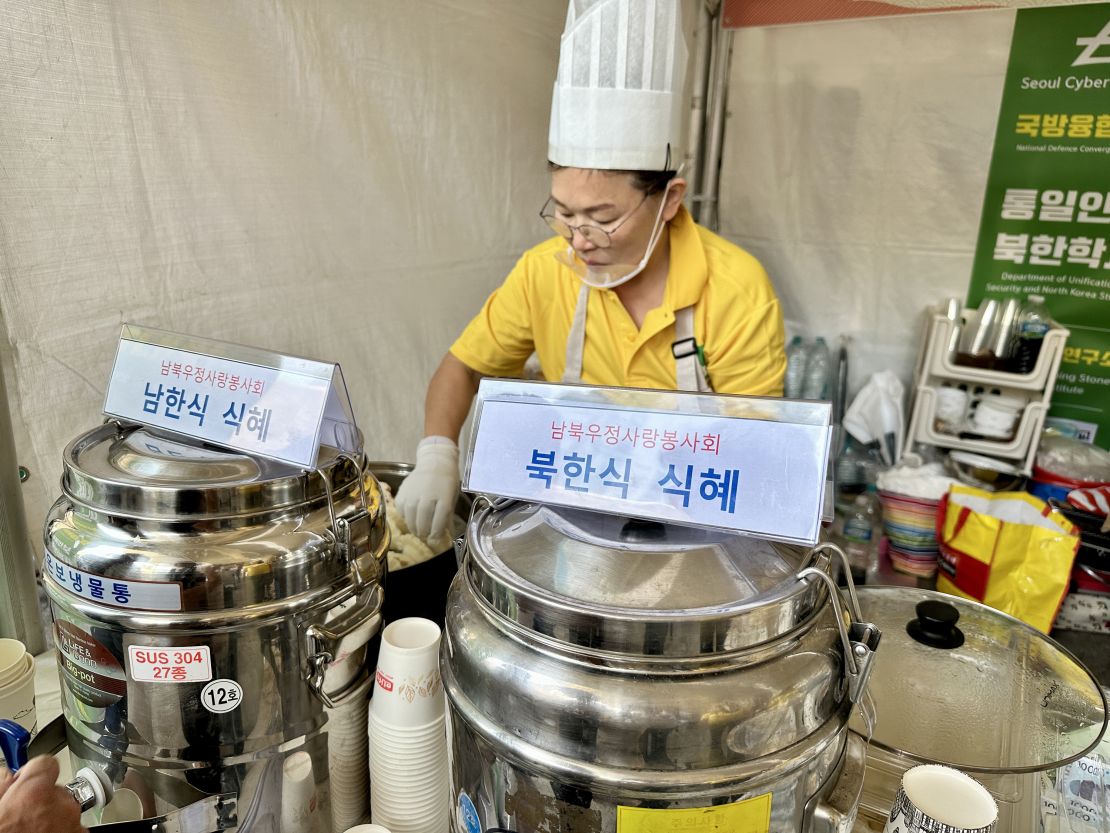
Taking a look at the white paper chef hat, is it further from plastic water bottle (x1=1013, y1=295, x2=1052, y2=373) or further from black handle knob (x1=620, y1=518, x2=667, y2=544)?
plastic water bottle (x1=1013, y1=295, x2=1052, y2=373)

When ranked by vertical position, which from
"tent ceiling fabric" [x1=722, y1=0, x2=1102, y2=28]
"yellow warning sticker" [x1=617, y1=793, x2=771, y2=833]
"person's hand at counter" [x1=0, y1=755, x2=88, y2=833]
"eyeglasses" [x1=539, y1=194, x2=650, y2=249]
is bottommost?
"person's hand at counter" [x1=0, y1=755, x2=88, y2=833]

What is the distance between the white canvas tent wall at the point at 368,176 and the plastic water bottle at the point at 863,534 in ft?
1.78

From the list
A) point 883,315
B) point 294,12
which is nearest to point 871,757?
point 294,12

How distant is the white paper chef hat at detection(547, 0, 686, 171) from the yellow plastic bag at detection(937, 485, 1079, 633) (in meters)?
1.57

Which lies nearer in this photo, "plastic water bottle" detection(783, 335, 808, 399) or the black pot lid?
the black pot lid

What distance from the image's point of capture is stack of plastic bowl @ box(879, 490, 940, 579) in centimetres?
253

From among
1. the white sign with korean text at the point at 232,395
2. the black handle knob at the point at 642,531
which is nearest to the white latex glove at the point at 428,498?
the white sign with korean text at the point at 232,395

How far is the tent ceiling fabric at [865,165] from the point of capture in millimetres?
2578

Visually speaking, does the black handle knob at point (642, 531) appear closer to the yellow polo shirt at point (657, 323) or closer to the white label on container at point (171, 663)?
the white label on container at point (171, 663)

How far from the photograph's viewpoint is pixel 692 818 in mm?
534

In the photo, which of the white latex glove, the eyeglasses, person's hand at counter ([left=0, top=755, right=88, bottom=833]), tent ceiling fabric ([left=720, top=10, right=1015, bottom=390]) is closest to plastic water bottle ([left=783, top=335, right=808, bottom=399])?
tent ceiling fabric ([left=720, top=10, right=1015, bottom=390])

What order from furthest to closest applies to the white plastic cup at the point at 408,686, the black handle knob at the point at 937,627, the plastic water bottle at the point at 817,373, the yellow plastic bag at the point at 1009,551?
the plastic water bottle at the point at 817,373
the yellow plastic bag at the point at 1009,551
the black handle knob at the point at 937,627
the white plastic cup at the point at 408,686

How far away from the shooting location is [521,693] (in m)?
0.56

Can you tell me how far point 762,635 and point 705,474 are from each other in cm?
14
